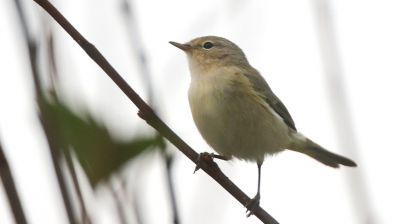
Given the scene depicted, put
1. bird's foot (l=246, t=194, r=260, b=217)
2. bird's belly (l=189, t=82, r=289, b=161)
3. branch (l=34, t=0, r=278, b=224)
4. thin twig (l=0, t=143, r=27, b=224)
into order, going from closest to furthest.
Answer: thin twig (l=0, t=143, r=27, b=224), branch (l=34, t=0, r=278, b=224), bird's foot (l=246, t=194, r=260, b=217), bird's belly (l=189, t=82, r=289, b=161)

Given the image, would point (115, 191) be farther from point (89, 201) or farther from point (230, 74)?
point (230, 74)

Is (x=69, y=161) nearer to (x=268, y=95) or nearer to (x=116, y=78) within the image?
(x=116, y=78)

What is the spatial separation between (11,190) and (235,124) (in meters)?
4.25

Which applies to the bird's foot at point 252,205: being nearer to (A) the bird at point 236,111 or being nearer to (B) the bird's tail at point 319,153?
(A) the bird at point 236,111

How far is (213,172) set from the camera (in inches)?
122

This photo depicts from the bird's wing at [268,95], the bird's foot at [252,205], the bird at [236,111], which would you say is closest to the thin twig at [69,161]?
the bird's foot at [252,205]

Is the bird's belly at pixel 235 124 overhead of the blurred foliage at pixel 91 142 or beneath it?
beneath

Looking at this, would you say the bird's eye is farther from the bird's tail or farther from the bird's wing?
the bird's tail

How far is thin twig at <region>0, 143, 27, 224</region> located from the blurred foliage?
13 cm

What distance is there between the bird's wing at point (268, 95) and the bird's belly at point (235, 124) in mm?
277

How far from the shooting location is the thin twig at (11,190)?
47.0 inches

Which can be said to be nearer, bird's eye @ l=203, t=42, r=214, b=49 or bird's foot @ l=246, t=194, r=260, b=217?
bird's foot @ l=246, t=194, r=260, b=217

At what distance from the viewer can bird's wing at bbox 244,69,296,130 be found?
607cm

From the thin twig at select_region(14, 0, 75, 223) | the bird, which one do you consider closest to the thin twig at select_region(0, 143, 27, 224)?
the thin twig at select_region(14, 0, 75, 223)
